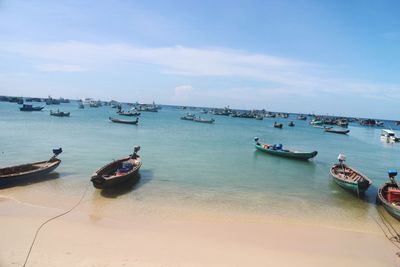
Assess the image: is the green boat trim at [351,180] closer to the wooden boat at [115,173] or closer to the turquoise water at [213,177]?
the turquoise water at [213,177]

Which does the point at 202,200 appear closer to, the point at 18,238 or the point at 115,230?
the point at 115,230

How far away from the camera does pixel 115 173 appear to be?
19.4 meters

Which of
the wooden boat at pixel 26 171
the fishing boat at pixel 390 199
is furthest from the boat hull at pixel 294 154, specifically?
the wooden boat at pixel 26 171

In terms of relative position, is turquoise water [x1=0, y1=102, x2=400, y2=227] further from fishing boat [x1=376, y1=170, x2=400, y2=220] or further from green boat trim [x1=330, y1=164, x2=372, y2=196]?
fishing boat [x1=376, y1=170, x2=400, y2=220]

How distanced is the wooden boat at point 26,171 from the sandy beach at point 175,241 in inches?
98.2

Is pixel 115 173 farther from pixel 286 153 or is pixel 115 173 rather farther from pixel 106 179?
pixel 286 153

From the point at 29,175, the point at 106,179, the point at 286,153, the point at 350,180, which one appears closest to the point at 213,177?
the point at 106,179

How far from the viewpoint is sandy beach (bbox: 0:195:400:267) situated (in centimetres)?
1031

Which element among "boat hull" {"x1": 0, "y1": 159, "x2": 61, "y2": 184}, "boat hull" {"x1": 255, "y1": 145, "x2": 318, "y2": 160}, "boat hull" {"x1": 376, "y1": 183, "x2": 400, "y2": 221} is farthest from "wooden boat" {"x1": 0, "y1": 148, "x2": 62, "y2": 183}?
"boat hull" {"x1": 255, "y1": 145, "x2": 318, "y2": 160}

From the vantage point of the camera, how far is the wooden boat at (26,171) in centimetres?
1750

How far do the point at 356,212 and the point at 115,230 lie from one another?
37.7 ft

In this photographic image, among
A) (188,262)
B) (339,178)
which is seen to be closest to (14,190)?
(188,262)

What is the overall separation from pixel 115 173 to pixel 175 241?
28.3ft

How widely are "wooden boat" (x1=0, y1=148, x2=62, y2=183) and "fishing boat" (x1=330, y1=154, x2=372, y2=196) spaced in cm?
1721
